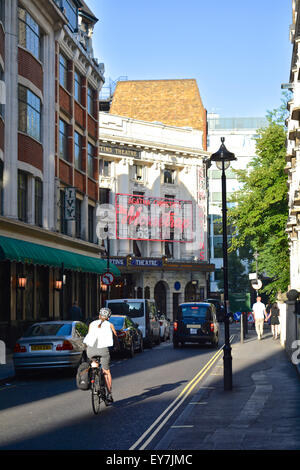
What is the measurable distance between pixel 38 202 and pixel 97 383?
21244mm

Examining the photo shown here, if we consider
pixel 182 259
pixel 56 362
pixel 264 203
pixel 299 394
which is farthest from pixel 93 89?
pixel 299 394

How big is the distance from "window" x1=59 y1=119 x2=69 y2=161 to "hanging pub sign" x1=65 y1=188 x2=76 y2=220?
6.08ft

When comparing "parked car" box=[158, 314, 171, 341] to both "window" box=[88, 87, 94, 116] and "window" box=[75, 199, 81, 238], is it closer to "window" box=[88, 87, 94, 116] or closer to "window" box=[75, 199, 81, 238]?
"window" box=[75, 199, 81, 238]

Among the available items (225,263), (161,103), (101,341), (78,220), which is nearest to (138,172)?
(161,103)

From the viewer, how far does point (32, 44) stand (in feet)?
105

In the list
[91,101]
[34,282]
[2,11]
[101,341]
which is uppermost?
[91,101]

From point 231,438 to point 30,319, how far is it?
22104 mm

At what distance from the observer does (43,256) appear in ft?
98.7

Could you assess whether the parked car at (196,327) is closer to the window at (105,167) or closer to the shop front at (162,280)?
the shop front at (162,280)

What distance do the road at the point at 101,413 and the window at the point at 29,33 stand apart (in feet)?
50.2

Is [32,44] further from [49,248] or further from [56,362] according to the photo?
[56,362]

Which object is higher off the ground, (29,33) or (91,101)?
(91,101)

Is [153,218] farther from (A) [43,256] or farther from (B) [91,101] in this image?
(A) [43,256]

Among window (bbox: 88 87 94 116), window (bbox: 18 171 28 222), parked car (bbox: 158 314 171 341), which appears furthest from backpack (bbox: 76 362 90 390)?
window (bbox: 88 87 94 116)
